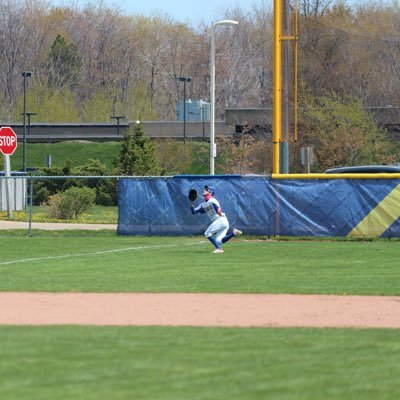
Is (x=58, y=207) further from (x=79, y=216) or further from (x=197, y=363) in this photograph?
(x=197, y=363)

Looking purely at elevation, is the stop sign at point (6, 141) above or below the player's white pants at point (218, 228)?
above

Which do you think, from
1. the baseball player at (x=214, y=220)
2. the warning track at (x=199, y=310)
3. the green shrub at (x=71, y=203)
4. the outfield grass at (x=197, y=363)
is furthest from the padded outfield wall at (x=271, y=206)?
the outfield grass at (x=197, y=363)

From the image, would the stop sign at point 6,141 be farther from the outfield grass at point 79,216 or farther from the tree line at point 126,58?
the tree line at point 126,58

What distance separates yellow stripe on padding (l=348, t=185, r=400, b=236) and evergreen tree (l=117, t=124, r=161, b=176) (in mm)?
19656

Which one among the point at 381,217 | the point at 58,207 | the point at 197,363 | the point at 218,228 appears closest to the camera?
the point at 197,363

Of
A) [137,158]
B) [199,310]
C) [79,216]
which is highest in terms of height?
[137,158]

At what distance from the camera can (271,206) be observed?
3162 cm

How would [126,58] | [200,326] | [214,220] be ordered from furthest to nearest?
1. [126,58]
2. [214,220]
3. [200,326]

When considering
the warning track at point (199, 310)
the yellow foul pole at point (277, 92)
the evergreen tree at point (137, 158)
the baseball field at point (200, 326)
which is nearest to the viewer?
the baseball field at point (200, 326)

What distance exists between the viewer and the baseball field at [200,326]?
9.59 metres

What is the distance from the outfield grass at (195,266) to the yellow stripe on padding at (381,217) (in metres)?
0.76

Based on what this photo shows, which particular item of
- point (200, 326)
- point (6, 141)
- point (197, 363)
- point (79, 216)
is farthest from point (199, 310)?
point (79, 216)

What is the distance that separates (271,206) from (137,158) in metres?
19.6

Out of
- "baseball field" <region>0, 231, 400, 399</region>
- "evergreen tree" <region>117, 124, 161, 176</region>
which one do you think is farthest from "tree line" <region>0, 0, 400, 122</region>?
"baseball field" <region>0, 231, 400, 399</region>
